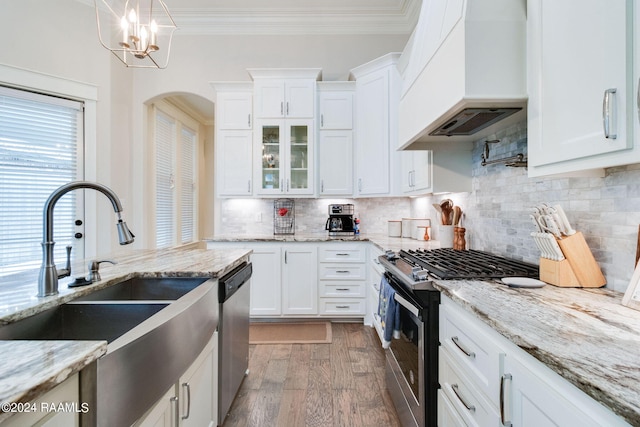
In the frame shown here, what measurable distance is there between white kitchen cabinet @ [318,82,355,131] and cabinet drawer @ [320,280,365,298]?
5.95 feet

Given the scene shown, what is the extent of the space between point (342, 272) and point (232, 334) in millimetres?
1719

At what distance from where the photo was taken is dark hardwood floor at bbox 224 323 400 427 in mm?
1818

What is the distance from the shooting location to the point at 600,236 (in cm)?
122

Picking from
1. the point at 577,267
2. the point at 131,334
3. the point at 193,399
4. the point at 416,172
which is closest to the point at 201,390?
the point at 193,399

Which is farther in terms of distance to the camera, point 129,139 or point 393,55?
point 129,139

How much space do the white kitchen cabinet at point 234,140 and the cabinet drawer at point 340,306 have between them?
157cm

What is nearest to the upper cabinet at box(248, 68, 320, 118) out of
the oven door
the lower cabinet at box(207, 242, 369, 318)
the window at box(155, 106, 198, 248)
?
the lower cabinet at box(207, 242, 369, 318)

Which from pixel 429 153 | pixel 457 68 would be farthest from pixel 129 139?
pixel 457 68

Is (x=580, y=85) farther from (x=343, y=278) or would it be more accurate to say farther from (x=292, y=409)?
(x=343, y=278)

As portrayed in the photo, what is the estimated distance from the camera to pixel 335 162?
11.9ft

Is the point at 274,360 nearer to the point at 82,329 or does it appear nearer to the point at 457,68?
Answer: the point at 82,329

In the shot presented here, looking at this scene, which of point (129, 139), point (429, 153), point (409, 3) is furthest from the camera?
point (129, 139)

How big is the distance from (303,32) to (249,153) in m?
1.75

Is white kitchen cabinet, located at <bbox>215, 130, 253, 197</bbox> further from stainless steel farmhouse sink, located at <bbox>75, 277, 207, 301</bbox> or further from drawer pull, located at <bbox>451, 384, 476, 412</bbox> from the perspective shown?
drawer pull, located at <bbox>451, 384, 476, 412</bbox>
